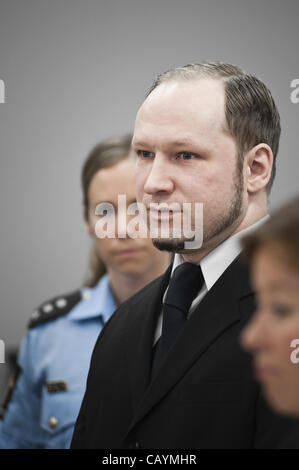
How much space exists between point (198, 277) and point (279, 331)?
384mm

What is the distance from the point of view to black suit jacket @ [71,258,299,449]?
752 mm

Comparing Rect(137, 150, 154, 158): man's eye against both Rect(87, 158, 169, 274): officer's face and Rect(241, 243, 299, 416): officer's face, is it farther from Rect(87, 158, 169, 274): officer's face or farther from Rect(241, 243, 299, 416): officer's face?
Rect(87, 158, 169, 274): officer's face

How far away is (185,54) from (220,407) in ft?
6.17

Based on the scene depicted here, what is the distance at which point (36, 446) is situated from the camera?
169cm

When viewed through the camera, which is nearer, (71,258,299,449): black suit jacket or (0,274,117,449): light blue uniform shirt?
(71,258,299,449): black suit jacket

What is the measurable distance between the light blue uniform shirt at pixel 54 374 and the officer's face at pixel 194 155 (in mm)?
851

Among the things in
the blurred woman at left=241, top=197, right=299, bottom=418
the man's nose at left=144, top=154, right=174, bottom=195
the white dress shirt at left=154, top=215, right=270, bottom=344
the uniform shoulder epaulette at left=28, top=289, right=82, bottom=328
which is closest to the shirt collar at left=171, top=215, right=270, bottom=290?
the white dress shirt at left=154, top=215, right=270, bottom=344

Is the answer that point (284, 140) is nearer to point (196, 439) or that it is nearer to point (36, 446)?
point (36, 446)

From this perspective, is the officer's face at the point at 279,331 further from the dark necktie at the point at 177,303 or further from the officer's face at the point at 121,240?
the officer's face at the point at 121,240

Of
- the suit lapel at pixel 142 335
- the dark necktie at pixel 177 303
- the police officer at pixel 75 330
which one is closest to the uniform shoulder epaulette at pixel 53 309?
the police officer at pixel 75 330

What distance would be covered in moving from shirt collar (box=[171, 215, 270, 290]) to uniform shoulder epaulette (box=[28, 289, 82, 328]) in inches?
38.9

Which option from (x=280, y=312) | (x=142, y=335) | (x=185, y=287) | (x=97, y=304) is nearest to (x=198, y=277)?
(x=185, y=287)

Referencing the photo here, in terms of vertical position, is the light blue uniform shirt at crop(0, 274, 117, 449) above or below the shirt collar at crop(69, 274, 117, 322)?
below
